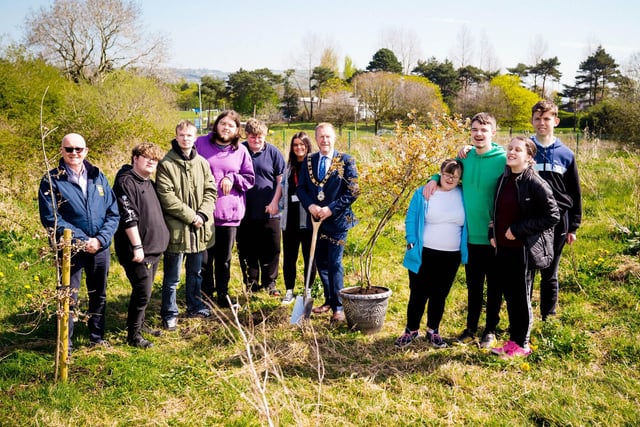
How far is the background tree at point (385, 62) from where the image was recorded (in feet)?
197

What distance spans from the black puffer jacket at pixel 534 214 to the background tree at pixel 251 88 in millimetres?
48504

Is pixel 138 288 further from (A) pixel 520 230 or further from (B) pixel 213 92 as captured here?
(B) pixel 213 92

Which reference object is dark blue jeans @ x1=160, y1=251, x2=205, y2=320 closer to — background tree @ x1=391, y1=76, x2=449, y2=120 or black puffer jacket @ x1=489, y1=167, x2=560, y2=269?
black puffer jacket @ x1=489, y1=167, x2=560, y2=269

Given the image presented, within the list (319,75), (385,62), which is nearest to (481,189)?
(319,75)

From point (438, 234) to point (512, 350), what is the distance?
3.65 ft

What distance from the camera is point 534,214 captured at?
3.67m

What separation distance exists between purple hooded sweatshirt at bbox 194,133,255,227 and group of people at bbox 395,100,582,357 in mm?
1890

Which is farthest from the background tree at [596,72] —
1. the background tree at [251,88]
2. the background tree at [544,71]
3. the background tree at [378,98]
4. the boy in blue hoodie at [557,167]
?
the boy in blue hoodie at [557,167]

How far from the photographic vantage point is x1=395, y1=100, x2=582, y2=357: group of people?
146 inches

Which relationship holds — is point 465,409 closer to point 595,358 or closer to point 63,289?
point 595,358

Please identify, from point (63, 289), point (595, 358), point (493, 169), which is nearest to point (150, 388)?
point (63, 289)

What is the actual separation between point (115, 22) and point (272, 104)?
2105cm

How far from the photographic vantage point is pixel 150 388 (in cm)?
347

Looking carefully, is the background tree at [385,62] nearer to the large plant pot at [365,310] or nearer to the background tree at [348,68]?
the background tree at [348,68]
